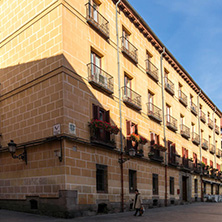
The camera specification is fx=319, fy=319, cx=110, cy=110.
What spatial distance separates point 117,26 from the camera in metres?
20.3

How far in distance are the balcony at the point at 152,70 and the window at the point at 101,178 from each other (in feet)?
31.4

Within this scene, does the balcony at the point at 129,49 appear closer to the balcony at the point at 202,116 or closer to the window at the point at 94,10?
the window at the point at 94,10

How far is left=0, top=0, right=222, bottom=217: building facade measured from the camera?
14.7 metres

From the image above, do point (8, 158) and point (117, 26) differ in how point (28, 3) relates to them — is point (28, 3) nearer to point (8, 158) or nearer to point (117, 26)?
point (117, 26)

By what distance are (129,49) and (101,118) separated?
6448 mm

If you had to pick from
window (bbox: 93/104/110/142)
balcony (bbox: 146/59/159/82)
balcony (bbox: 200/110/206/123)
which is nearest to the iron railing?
balcony (bbox: 146/59/159/82)

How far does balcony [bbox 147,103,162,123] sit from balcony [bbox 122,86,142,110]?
71.7 inches

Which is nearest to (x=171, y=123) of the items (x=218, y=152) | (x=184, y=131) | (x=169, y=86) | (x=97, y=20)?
(x=169, y=86)

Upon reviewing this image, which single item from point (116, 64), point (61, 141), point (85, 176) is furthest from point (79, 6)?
point (85, 176)

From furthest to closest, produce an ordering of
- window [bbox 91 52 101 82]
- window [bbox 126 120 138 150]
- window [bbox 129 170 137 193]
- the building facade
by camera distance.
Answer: window [bbox 129 170 137 193] < window [bbox 126 120 138 150] < window [bbox 91 52 101 82] < the building facade

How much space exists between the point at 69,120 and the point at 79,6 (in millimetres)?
6355

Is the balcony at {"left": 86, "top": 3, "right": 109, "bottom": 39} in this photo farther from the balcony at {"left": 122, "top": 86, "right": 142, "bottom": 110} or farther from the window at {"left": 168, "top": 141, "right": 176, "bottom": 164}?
the window at {"left": 168, "top": 141, "right": 176, "bottom": 164}

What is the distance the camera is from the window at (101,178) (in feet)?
54.5

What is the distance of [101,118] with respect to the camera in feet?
57.6
